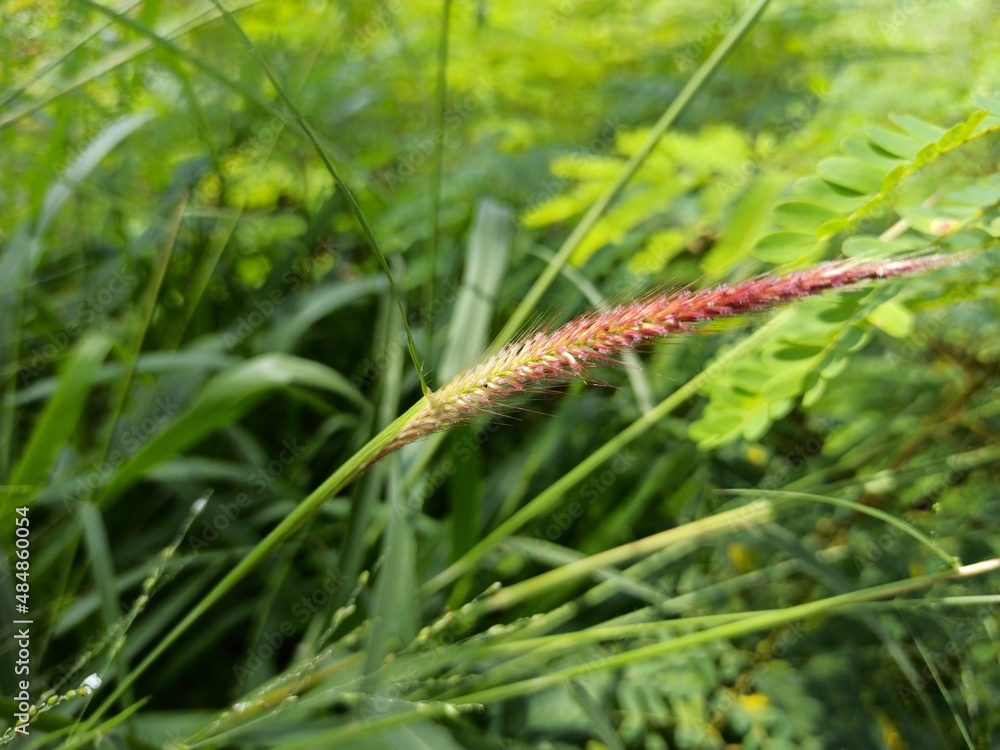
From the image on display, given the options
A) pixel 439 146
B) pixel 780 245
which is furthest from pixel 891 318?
pixel 439 146

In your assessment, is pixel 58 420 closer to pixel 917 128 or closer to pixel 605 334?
pixel 605 334

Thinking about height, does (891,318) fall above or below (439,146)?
below

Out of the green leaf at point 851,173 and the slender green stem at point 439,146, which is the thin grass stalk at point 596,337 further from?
the slender green stem at point 439,146

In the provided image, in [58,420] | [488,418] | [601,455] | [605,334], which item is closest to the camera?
[605,334]

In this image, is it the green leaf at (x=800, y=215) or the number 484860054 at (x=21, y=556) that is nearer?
the green leaf at (x=800, y=215)

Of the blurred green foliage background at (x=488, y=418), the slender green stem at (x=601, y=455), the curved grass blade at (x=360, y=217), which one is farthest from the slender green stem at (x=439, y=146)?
the curved grass blade at (x=360, y=217)

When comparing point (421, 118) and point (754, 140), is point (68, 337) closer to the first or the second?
point (421, 118)

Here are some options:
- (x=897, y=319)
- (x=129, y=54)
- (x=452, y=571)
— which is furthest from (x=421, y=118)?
(x=897, y=319)
